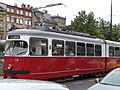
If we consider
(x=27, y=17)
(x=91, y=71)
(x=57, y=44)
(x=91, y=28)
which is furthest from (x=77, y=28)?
(x=27, y=17)

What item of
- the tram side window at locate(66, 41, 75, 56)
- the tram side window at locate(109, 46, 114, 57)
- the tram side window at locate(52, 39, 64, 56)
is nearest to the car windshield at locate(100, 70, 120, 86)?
the tram side window at locate(52, 39, 64, 56)

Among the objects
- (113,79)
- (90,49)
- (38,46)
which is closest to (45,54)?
(38,46)

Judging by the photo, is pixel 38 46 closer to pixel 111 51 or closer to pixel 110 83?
pixel 110 83

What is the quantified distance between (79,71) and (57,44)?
10.0 feet

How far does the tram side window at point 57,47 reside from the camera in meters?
16.7

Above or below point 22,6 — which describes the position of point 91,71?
below

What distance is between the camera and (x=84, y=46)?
19984 millimetres

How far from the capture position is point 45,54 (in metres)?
16.2

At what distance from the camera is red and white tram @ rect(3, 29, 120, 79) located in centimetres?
1543

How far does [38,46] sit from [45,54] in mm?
572

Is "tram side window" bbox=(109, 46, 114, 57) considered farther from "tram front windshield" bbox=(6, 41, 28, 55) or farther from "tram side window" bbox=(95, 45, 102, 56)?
"tram front windshield" bbox=(6, 41, 28, 55)

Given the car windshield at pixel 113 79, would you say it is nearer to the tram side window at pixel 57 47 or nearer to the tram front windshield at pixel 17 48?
the tram front windshield at pixel 17 48

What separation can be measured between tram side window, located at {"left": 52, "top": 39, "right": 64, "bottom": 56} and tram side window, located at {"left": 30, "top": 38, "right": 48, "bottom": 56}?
590 mm

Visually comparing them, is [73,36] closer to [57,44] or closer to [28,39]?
[57,44]
